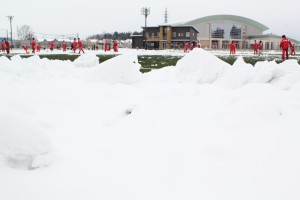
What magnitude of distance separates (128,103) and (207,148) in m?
2.59

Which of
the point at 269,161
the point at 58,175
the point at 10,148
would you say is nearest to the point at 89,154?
Answer: the point at 58,175

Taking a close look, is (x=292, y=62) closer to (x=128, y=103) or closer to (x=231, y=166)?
→ (x=128, y=103)

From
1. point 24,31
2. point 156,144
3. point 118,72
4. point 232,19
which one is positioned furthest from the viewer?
point 24,31

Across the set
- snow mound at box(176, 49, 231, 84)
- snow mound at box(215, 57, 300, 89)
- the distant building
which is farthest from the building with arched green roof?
snow mound at box(215, 57, 300, 89)

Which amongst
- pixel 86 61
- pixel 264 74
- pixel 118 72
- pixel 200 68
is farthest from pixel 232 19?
pixel 264 74

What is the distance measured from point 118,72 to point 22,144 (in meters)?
4.82

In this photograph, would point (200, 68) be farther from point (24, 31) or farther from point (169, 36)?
point (24, 31)

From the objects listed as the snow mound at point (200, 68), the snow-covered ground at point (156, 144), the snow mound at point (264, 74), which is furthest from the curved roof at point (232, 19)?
the snow-covered ground at point (156, 144)

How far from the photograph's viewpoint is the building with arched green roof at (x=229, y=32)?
7100 centimetres

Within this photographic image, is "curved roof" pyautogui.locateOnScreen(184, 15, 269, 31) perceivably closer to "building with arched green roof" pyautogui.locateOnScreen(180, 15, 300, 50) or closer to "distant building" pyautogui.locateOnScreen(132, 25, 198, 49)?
"building with arched green roof" pyautogui.locateOnScreen(180, 15, 300, 50)

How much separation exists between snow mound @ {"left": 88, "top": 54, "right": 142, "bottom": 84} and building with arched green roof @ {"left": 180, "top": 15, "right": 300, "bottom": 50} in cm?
6338

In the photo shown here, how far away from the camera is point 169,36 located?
202ft

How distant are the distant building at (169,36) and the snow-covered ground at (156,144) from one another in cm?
5559

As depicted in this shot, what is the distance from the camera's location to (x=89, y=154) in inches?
138
